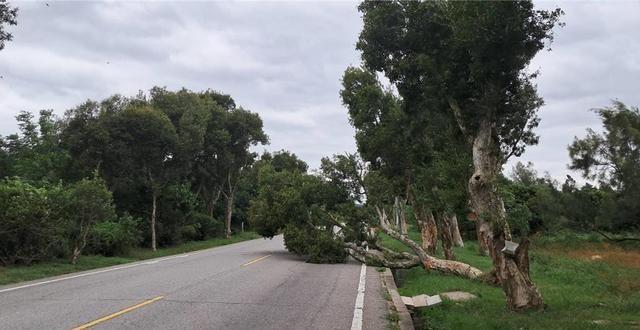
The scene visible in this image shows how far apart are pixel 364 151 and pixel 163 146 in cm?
1231

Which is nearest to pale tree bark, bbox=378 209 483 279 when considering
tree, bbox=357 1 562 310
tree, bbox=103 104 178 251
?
tree, bbox=357 1 562 310

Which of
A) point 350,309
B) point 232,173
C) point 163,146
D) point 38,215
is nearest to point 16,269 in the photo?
point 38,215

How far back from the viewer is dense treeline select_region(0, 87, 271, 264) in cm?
1975

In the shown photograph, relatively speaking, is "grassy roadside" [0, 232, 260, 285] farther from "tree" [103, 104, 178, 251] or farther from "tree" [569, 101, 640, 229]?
"tree" [569, 101, 640, 229]

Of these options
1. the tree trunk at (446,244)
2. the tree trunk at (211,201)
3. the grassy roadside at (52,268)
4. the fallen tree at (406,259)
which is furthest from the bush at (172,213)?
the tree trunk at (446,244)

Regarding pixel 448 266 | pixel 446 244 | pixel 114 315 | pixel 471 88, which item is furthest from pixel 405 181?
pixel 114 315

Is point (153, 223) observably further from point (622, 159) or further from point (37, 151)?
point (622, 159)

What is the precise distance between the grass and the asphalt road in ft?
4.76

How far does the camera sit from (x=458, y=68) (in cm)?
1127

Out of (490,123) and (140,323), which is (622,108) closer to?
(490,123)

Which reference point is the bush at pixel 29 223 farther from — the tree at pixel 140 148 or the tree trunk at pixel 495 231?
the tree trunk at pixel 495 231

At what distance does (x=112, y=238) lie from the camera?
993 inches

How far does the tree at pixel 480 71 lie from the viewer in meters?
9.80

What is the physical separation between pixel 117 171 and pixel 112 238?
24.0 ft
